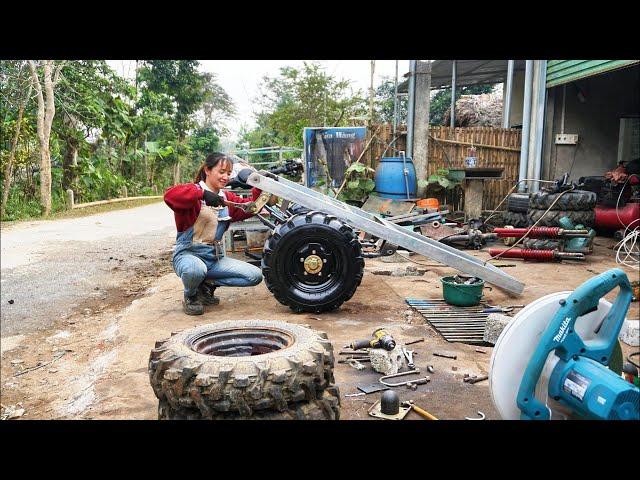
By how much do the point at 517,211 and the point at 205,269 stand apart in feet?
18.7

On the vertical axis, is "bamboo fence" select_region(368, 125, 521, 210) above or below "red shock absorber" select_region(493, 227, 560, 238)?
above

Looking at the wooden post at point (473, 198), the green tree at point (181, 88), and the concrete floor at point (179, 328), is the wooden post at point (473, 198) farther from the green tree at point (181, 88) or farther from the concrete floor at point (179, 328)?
the green tree at point (181, 88)

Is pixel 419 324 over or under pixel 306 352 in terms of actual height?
under

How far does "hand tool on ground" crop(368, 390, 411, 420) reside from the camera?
2482 millimetres

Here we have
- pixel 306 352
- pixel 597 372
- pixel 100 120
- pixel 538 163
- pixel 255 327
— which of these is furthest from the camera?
pixel 538 163

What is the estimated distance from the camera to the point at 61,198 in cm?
397

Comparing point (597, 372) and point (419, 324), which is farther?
point (419, 324)

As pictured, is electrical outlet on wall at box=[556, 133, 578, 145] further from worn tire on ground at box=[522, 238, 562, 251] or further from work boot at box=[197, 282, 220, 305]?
work boot at box=[197, 282, 220, 305]

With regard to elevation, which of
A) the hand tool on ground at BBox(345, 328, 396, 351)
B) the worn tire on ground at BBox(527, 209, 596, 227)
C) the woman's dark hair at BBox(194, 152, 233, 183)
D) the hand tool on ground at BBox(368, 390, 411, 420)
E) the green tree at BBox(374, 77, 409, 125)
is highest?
the green tree at BBox(374, 77, 409, 125)

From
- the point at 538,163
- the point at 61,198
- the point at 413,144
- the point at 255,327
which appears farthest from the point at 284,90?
the point at 255,327

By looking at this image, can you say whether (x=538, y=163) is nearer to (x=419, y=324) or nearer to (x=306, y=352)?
(x=419, y=324)

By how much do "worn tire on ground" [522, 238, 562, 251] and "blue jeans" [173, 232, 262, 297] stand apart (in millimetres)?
4084

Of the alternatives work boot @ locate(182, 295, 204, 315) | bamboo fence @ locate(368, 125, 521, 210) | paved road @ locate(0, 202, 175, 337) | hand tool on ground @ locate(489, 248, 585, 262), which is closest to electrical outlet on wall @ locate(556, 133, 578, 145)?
bamboo fence @ locate(368, 125, 521, 210)

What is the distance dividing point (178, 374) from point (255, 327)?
2.05ft
